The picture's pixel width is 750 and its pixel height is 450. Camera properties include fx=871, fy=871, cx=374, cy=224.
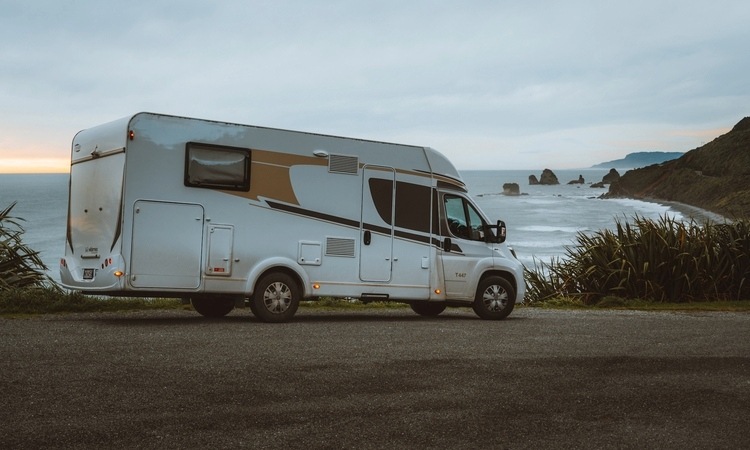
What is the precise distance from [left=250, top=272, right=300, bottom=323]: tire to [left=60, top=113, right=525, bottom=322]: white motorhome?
15 mm

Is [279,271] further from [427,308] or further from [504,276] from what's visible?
[504,276]

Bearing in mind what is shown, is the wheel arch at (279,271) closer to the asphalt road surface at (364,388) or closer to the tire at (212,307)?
the asphalt road surface at (364,388)

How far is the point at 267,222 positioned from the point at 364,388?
521 centimetres

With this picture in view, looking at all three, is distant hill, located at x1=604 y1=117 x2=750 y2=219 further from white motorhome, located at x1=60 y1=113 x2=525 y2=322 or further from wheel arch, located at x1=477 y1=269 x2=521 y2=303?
white motorhome, located at x1=60 y1=113 x2=525 y2=322

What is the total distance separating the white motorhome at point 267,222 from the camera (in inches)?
432

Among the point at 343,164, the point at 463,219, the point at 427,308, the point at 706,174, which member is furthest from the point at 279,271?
the point at 706,174

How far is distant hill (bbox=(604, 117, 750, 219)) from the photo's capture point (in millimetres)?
67438

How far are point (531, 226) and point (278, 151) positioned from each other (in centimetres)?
7174

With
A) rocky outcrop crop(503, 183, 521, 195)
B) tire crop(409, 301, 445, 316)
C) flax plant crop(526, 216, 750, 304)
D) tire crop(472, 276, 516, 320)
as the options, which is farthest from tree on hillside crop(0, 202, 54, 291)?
rocky outcrop crop(503, 183, 521, 195)

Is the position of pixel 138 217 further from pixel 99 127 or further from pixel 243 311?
pixel 243 311

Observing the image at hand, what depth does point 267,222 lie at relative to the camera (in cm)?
1169

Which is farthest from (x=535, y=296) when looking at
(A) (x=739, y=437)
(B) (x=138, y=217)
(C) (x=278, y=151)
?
(A) (x=739, y=437)

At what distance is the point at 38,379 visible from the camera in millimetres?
6812

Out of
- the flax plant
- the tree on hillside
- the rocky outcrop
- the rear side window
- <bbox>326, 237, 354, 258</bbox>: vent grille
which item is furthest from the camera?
the rocky outcrop
